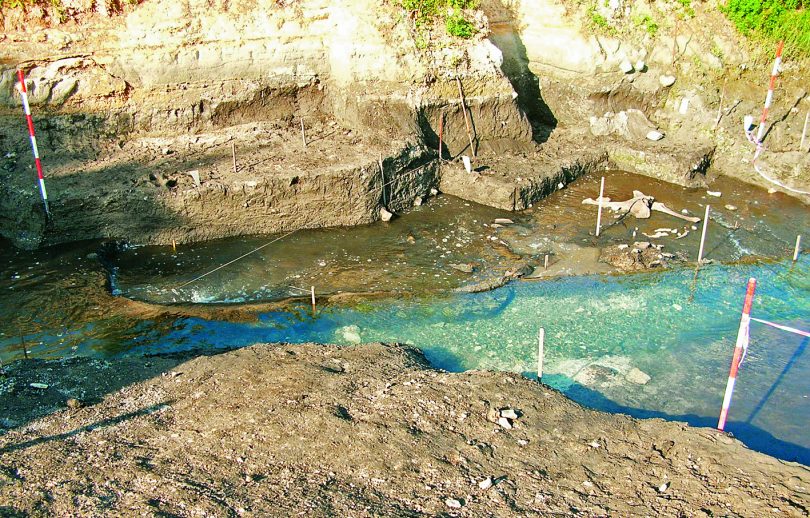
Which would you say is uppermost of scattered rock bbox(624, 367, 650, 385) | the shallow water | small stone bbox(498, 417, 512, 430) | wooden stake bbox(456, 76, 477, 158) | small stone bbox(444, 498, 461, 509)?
wooden stake bbox(456, 76, 477, 158)

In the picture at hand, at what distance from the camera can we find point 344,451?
616 cm

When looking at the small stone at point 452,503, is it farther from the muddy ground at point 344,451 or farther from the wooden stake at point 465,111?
the wooden stake at point 465,111

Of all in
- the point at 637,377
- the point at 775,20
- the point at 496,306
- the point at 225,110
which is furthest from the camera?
the point at 775,20

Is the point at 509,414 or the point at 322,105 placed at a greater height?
the point at 322,105

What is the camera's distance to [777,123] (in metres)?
14.7

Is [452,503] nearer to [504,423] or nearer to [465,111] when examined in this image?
[504,423]

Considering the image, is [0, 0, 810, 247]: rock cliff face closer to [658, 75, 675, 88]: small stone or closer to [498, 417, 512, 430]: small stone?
[658, 75, 675, 88]: small stone

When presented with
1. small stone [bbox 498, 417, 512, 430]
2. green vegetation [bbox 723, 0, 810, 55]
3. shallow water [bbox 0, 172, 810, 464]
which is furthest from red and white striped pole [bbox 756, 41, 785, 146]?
small stone [bbox 498, 417, 512, 430]

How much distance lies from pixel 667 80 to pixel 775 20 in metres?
2.79

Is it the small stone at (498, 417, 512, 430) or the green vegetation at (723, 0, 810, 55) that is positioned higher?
the green vegetation at (723, 0, 810, 55)

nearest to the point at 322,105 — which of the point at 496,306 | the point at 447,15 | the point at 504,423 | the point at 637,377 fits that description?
the point at 447,15

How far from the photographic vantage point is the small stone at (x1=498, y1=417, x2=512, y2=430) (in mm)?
6629

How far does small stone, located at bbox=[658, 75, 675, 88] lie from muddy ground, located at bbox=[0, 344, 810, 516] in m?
10.5

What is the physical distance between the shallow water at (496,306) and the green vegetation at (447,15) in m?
3.82
